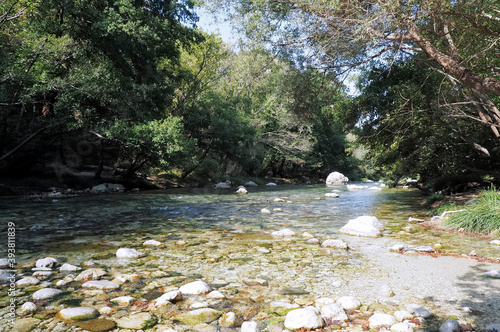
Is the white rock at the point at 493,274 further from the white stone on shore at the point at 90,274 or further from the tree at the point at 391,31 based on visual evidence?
the white stone on shore at the point at 90,274

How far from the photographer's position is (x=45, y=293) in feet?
9.44

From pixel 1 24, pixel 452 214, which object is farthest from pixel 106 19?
pixel 452 214

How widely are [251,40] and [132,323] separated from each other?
698 cm

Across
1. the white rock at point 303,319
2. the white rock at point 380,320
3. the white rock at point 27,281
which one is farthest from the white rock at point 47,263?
the white rock at point 380,320

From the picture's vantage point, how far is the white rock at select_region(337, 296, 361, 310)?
2.68 m

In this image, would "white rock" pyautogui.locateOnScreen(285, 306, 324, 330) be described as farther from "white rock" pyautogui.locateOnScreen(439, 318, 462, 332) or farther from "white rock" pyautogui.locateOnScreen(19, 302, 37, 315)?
"white rock" pyautogui.locateOnScreen(19, 302, 37, 315)

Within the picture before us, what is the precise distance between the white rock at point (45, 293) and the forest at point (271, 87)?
5.31 meters

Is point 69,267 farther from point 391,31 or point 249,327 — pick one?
point 391,31

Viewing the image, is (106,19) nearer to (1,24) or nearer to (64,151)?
(1,24)

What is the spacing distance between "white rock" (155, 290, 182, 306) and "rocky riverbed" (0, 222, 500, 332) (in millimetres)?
11

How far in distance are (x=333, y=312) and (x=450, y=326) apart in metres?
0.81

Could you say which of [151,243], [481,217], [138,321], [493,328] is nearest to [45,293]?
[138,321]

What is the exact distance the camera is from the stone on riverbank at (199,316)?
2.46 meters

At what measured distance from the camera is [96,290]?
3018 mm
